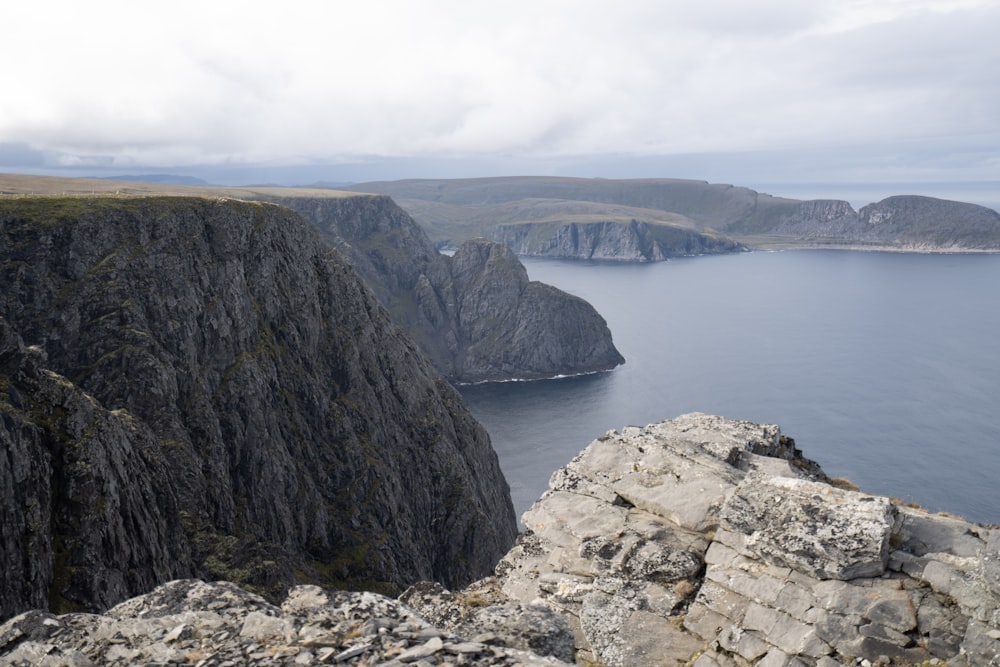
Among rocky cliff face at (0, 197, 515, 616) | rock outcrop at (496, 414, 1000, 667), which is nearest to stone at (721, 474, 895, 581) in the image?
rock outcrop at (496, 414, 1000, 667)

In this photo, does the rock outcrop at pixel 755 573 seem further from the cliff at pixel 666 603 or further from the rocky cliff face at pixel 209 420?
the rocky cliff face at pixel 209 420

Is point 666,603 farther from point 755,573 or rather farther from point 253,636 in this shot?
point 253,636

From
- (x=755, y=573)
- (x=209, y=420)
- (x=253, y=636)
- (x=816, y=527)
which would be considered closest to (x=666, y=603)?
(x=755, y=573)

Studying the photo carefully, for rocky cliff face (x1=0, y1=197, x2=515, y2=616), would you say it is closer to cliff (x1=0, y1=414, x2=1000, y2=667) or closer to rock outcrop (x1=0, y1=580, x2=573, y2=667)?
rock outcrop (x1=0, y1=580, x2=573, y2=667)

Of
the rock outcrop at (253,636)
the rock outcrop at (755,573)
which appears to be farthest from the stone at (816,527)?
the rock outcrop at (253,636)

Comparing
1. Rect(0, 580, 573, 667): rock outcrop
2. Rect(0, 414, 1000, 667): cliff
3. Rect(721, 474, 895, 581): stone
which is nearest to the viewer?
Rect(0, 580, 573, 667): rock outcrop

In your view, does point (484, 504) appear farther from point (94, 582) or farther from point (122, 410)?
point (94, 582)

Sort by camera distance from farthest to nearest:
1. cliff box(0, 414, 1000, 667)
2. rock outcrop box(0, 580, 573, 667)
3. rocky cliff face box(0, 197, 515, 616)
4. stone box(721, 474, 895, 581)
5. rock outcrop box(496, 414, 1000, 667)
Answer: rocky cliff face box(0, 197, 515, 616)
stone box(721, 474, 895, 581)
rock outcrop box(496, 414, 1000, 667)
cliff box(0, 414, 1000, 667)
rock outcrop box(0, 580, 573, 667)
